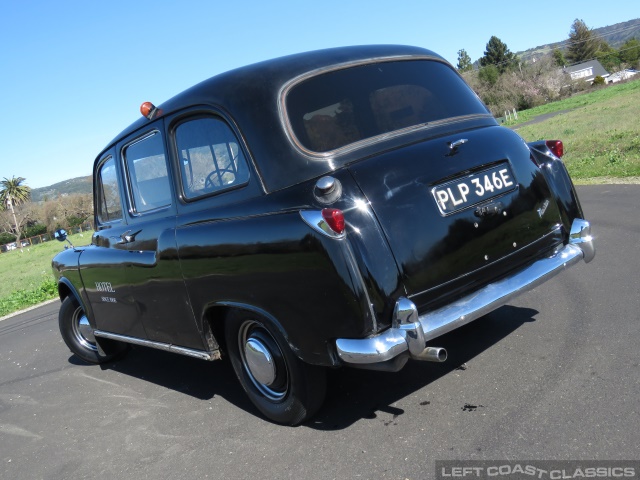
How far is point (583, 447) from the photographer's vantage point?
291 cm

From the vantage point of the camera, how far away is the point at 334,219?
3.14 meters

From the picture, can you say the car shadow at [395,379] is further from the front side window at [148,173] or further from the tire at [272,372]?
the front side window at [148,173]

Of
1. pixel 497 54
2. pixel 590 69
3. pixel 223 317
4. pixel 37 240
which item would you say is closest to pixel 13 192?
pixel 37 240

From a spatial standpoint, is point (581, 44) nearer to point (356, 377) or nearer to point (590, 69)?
point (590, 69)

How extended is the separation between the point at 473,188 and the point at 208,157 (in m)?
1.67

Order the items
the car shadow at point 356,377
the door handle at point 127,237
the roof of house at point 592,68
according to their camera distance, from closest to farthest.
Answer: the car shadow at point 356,377, the door handle at point 127,237, the roof of house at point 592,68

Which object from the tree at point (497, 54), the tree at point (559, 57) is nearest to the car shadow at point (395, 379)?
the tree at point (497, 54)

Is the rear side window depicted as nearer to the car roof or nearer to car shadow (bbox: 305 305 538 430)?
the car roof

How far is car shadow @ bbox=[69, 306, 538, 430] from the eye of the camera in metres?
3.91

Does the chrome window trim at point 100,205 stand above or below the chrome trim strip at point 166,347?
Result: above

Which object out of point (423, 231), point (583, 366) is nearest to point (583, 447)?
point (583, 366)

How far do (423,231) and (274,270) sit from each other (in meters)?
0.84

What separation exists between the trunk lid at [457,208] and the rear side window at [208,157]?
80 centimetres

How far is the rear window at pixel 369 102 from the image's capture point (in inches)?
144
